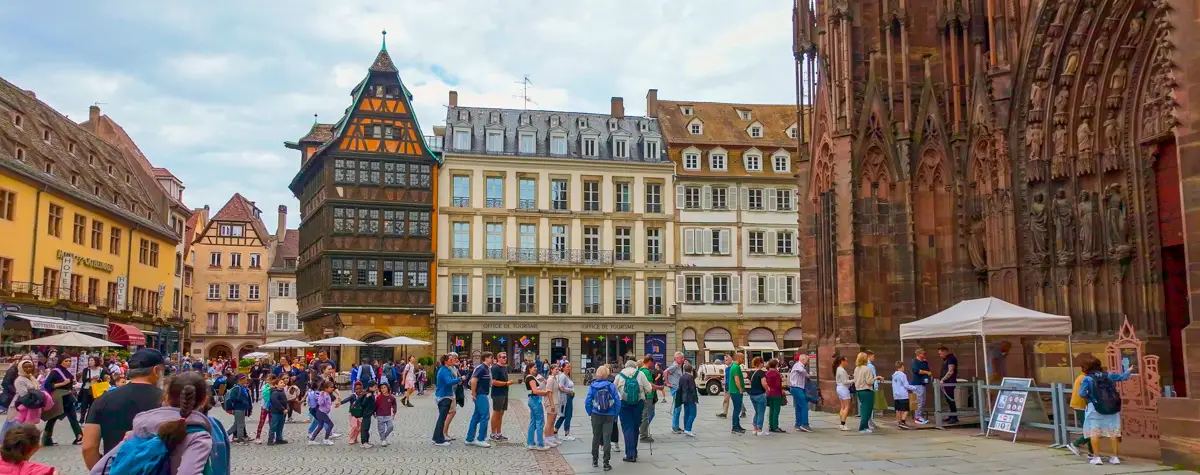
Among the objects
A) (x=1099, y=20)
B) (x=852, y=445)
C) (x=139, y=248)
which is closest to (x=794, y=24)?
(x=1099, y=20)

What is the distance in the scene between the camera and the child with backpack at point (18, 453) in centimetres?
527

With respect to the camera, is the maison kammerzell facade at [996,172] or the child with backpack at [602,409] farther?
the maison kammerzell facade at [996,172]

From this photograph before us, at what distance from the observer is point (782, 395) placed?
55.1 ft

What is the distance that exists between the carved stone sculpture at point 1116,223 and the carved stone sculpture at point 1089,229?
16 centimetres

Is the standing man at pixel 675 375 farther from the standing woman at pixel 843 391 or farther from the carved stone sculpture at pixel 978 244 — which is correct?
the carved stone sculpture at pixel 978 244

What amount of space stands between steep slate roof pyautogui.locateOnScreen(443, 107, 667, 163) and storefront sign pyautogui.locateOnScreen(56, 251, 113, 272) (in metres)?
16.2

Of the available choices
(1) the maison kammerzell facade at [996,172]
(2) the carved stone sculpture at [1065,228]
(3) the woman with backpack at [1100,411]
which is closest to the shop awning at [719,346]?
(1) the maison kammerzell facade at [996,172]

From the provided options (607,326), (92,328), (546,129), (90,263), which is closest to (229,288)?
(90,263)

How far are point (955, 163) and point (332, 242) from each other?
111 feet

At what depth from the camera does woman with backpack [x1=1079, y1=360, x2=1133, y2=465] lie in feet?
37.5

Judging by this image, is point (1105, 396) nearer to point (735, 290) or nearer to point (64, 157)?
point (735, 290)

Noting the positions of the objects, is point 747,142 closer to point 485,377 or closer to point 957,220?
point 957,220

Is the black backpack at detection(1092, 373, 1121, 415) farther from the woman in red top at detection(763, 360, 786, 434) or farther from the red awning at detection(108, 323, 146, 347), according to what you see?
the red awning at detection(108, 323, 146, 347)

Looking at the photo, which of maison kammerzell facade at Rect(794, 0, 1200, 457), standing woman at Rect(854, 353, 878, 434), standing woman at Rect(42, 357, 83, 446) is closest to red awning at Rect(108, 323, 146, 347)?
standing woman at Rect(42, 357, 83, 446)
